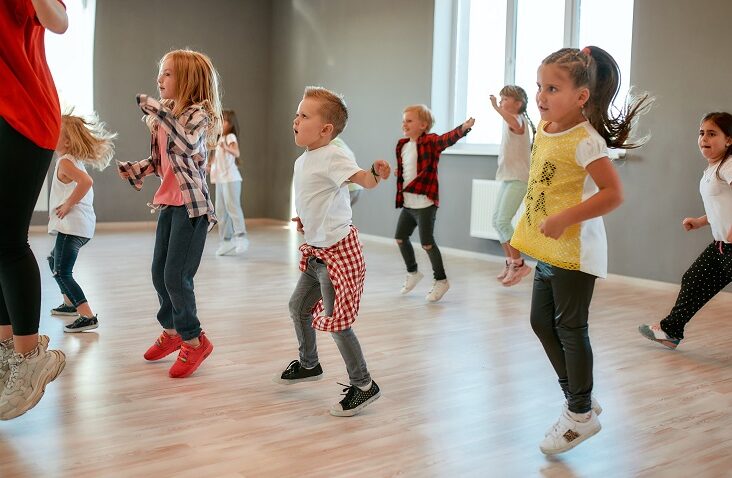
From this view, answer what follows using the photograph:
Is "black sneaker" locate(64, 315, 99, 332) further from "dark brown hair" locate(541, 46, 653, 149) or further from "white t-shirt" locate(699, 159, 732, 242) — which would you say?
"white t-shirt" locate(699, 159, 732, 242)

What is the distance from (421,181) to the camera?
4.36 metres

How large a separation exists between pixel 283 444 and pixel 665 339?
193cm

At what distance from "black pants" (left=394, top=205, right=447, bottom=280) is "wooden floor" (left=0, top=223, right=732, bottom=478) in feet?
0.84

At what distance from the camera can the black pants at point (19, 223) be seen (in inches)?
77.2

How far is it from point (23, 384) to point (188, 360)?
696 millimetres

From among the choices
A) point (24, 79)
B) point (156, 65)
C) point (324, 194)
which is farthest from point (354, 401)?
point (156, 65)

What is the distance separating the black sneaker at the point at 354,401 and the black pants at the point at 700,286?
155 cm

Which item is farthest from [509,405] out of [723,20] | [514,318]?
[723,20]

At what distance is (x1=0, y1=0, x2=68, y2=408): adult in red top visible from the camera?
195 cm

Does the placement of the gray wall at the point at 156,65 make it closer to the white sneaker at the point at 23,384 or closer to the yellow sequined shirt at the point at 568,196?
the white sneaker at the point at 23,384

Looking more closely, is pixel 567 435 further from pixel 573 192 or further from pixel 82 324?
pixel 82 324

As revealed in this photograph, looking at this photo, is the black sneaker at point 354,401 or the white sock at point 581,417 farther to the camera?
the black sneaker at point 354,401

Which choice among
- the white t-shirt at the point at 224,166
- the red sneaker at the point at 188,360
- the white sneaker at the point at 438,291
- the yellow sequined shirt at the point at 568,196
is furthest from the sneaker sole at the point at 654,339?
the white t-shirt at the point at 224,166

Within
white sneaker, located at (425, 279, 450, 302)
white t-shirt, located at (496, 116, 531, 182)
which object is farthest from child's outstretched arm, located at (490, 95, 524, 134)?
white sneaker, located at (425, 279, 450, 302)
